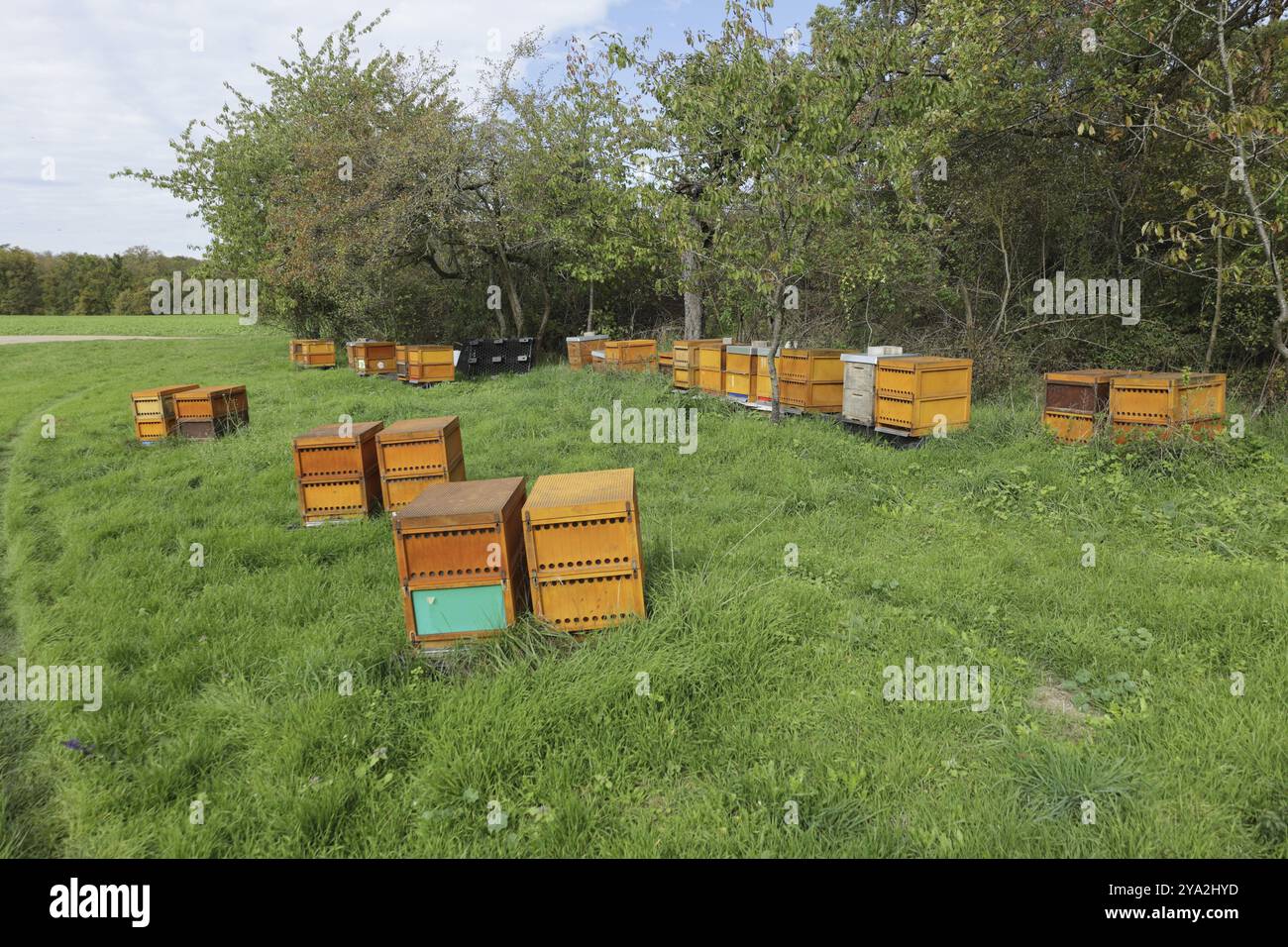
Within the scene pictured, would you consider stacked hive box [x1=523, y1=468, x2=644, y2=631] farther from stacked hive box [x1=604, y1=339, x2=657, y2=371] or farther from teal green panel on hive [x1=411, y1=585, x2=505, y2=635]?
stacked hive box [x1=604, y1=339, x2=657, y2=371]

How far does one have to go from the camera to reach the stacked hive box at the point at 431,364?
1534 centimetres

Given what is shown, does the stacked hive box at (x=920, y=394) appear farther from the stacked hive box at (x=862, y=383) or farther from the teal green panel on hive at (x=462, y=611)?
the teal green panel on hive at (x=462, y=611)

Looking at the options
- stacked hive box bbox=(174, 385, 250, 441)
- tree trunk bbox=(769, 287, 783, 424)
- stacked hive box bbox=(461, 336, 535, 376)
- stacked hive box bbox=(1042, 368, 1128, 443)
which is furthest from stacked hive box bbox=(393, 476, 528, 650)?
stacked hive box bbox=(461, 336, 535, 376)

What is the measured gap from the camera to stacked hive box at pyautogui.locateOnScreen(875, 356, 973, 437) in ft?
27.7

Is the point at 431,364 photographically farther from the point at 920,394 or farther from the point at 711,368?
the point at 920,394

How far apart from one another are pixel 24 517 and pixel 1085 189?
53.4ft

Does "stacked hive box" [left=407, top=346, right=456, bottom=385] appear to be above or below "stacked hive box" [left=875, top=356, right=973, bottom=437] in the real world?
above

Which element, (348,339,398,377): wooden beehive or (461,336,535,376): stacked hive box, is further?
(348,339,398,377): wooden beehive

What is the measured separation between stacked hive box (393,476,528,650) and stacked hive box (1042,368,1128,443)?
6817 millimetres

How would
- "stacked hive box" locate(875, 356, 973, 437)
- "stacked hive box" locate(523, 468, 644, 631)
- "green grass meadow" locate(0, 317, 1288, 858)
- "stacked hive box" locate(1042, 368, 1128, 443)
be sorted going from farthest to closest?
"stacked hive box" locate(875, 356, 973, 437), "stacked hive box" locate(1042, 368, 1128, 443), "stacked hive box" locate(523, 468, 644, 631), "green grass meadow" locate(0, 317, 1288, 858)

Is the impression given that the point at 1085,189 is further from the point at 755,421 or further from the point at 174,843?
the point at 174,843

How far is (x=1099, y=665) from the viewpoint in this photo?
151 inches

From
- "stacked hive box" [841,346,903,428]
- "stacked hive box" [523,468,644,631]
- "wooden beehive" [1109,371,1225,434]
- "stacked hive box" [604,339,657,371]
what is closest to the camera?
"stacked hive box" [523,468,644,631]

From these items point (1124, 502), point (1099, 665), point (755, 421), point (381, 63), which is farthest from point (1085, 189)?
point (381, 63)
